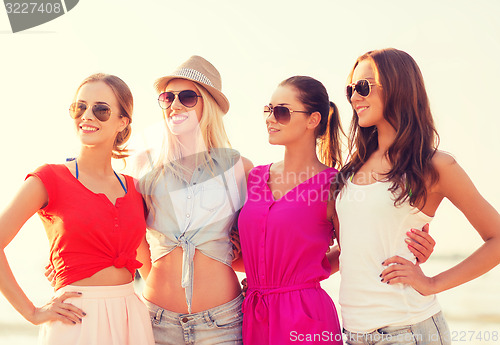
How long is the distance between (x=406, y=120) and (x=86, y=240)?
2.45m

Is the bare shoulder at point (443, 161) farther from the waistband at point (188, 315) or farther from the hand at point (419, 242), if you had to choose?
the waistband at point (188, 315)

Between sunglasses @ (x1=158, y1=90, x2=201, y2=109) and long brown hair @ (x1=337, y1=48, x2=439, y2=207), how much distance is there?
5.09 feet

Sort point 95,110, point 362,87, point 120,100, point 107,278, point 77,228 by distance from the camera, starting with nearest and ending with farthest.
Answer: point 77,228, point 107,278, point 362,87, point 95,110, point 120,100

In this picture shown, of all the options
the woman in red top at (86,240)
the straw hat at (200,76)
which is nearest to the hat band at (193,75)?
the straw hat at (200,76)

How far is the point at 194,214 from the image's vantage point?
4.18m

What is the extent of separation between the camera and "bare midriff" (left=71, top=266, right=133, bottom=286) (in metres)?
3.55

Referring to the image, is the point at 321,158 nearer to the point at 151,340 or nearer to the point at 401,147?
the point at 401,147

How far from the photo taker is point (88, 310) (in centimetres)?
350

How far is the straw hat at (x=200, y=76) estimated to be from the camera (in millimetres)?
4578

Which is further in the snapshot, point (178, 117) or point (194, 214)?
point (178, 117)

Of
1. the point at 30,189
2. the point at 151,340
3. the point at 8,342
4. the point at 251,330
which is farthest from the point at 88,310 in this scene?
the point at 8,342

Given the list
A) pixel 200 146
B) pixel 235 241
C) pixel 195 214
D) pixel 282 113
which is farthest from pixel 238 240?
pixel 282 113

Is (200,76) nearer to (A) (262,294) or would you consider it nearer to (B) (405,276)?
(A) (262,294)

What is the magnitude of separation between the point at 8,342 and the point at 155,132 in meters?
12.5
